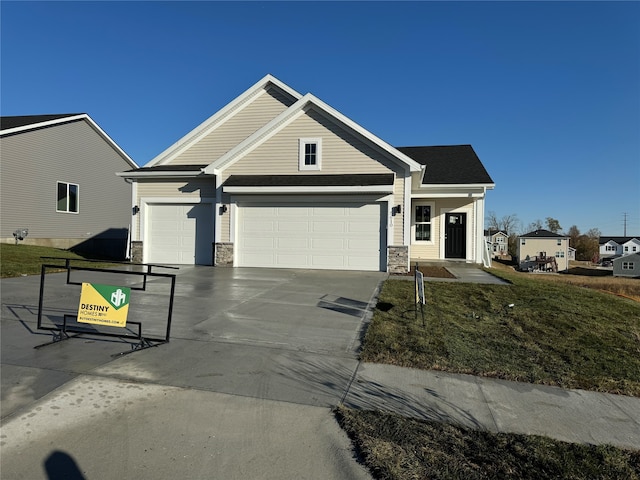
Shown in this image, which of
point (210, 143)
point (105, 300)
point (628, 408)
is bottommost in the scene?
point (628, 408)

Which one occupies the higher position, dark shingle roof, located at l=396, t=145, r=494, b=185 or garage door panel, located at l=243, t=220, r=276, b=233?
dark shingle roof, located at l=396, t=145, r=494, b=185

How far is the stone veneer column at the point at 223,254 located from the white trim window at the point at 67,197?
1275 cm

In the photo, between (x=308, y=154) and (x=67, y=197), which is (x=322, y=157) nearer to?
(x=308, y=154)

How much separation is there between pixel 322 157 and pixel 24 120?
17.5 m

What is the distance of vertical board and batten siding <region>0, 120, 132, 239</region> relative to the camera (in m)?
18.0

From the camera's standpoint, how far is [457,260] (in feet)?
52.5

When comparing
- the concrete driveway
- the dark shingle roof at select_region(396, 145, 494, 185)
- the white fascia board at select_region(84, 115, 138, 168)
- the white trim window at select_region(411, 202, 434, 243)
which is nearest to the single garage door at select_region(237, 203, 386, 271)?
the dark shingle roof at select_region(396, 145, 494, 185)

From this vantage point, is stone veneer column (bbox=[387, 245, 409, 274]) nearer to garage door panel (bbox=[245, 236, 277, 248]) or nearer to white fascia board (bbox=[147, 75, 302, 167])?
garage door panel (bbox=[245, 236, 277, 248])

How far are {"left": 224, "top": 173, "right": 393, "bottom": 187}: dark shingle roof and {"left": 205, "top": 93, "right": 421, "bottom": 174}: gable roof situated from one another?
27.0 inches

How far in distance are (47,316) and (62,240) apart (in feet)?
57.7

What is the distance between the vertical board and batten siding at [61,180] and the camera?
17969 mm

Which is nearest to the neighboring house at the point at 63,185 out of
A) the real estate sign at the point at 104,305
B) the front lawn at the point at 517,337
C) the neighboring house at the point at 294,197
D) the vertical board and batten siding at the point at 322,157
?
the neighboring house at the point at 294,197

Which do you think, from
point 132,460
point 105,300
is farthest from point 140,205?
point 132,460

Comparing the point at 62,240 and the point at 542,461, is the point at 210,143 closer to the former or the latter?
the point at 62,240
